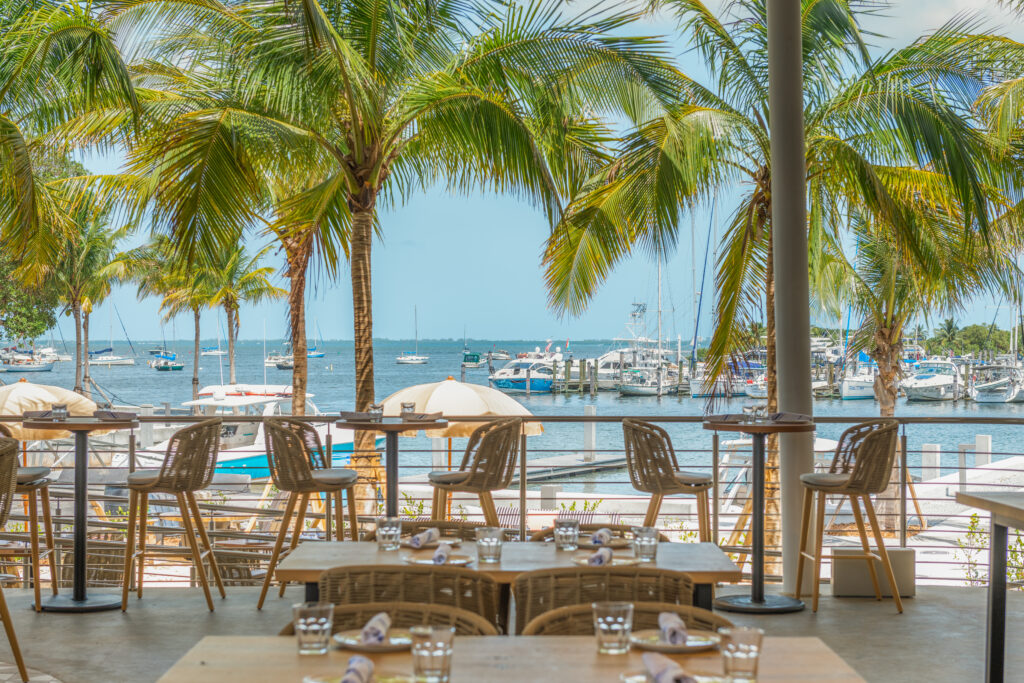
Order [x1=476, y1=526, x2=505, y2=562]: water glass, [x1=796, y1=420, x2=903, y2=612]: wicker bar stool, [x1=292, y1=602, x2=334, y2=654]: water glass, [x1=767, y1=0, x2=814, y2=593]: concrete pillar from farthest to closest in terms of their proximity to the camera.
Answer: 1. [x1=767, y1=0, x2=814, y2=593]: concrete pillar
2. [x1=796, y1=420, x2=903, y2=612]: wicker bar stool
3. [x1=476, y1=526, x2=505, y2=562]: water glass
4. [x1=292, y1=602, x2=334, y2=654]: water glass

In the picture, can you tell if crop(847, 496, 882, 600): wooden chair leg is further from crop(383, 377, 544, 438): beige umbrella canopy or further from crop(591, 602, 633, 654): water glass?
crop(383, 377, 544, 438): beige umbrella canopy

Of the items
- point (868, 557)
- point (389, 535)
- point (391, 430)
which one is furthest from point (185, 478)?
point (868, 557)

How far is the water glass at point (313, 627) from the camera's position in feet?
6.75

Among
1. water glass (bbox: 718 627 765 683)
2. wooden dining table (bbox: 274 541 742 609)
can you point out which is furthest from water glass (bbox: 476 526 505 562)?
water glass (bbox: 718 627 765 683)

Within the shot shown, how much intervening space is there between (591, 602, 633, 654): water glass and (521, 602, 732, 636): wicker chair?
32cm

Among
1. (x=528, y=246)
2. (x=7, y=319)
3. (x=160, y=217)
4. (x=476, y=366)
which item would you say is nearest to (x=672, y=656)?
(x=160, y=217)

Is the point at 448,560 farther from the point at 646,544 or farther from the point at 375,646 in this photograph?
the point at 375,646

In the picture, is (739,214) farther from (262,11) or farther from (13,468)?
(13,468)

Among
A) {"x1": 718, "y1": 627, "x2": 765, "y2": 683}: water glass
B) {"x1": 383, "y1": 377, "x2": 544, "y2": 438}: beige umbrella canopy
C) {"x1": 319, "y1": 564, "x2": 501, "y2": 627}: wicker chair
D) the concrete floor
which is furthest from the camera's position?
{"x1": 383, "y1": 377, "x2": 544, "y2": 438}: beige umbrella canopy

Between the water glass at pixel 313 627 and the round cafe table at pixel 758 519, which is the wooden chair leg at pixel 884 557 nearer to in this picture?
the round cafe table at pixel 758 519

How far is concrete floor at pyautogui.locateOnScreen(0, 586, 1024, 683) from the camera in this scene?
444 centimetres

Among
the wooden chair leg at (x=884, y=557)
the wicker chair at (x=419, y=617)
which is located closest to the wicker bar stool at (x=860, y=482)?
the wooden chair leg at (x=884, y=557)

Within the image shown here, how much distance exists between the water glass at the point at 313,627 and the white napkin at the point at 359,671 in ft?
0.63

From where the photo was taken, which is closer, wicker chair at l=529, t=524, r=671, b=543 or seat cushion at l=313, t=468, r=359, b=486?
wicker chair at l=529, t=524, r=671, b=543
